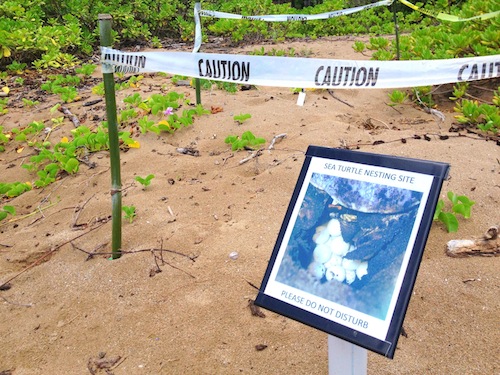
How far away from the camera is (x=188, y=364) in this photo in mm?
1908

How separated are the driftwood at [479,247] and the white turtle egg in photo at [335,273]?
120cm

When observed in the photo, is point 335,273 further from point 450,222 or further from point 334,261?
point 450,222

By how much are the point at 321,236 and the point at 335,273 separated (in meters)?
0.13

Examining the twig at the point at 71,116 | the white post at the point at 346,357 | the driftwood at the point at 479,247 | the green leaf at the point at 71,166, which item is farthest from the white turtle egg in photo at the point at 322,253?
the twig at the point at 71,116

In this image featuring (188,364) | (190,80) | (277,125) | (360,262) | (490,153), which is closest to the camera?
(360,262)

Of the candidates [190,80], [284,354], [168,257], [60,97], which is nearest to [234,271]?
[168,257]

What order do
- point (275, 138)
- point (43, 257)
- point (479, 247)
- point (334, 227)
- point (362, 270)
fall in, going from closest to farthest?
point (362, 270)
point (334, 227)
point (479, 247)
point (43, 257)
point (275, 138)

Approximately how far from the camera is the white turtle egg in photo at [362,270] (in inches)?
53.2

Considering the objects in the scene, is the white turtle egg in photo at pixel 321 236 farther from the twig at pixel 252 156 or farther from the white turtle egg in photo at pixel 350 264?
the twig at pixel 252 156

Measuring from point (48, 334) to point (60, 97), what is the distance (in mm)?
4274

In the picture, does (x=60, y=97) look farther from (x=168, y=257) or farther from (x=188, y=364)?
(x=188, y=364)

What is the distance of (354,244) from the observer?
1400 millimetres

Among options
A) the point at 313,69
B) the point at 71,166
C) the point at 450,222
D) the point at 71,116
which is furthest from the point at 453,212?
the point at 71,116

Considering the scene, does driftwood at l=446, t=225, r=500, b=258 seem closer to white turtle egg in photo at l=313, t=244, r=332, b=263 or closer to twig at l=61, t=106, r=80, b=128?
white turtle egg in photo at l=313, t=244, r=332, b=263
